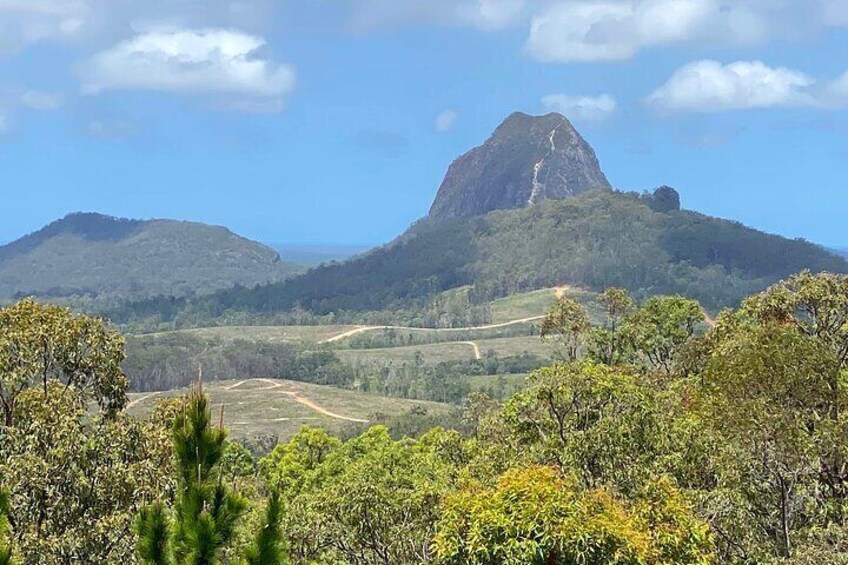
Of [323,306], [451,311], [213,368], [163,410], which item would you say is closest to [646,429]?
[163,410]

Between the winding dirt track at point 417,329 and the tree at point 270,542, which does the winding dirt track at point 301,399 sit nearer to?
the winding dirt track at point 417,329

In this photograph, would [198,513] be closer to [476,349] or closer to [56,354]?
[56,354]

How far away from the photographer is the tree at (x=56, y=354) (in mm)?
15266

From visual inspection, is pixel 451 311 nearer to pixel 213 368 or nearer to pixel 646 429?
pixel 213 368

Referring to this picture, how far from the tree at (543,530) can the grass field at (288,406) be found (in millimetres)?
66414

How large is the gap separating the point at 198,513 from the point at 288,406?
9105 cm

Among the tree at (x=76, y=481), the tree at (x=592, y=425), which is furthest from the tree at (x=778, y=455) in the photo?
the tree at (x=76, y=481)

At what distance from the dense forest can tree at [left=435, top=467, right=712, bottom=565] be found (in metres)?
0.03

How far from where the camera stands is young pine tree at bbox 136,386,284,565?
27.0 ft

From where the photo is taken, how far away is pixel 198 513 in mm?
8266

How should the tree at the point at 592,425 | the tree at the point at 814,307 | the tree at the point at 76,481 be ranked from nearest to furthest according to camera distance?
the tree at the point at 76,481 < the tree at the point at 592,425 < the tree at the point at 814,307

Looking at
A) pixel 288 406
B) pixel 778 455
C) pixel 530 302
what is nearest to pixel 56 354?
pixel 778 455

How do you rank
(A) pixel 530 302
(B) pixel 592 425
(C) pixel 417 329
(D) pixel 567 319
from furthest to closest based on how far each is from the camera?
(A) pixel 530 302, (C) pixel 417 329, (D) pixel 567 319, (B) pixel 592 425

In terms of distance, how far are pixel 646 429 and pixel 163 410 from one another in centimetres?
864
